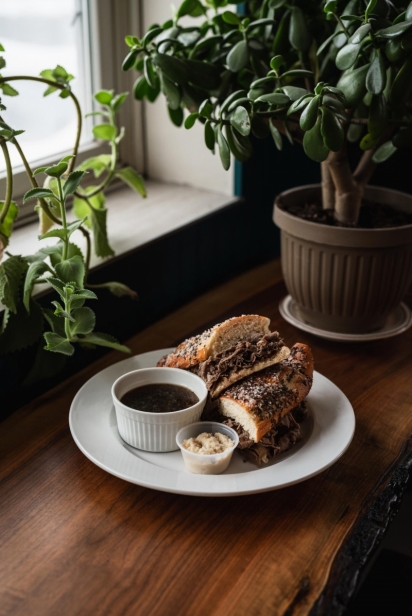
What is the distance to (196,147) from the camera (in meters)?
1.81

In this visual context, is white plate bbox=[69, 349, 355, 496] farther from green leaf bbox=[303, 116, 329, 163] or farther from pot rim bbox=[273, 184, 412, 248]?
green leaf bbox=[303, 116, 329, 163]

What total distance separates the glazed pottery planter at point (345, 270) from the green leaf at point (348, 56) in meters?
0.33

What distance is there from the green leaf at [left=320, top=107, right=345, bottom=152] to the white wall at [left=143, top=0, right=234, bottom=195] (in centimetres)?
71

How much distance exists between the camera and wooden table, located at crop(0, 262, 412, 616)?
2.78 feet

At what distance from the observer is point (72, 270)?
1154 millimetres

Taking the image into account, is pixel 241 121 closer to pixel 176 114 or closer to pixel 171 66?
pixel 171 66

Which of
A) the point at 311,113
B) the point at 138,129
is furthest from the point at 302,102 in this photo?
the point at 138,129

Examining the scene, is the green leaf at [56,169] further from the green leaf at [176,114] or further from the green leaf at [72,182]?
the green leaf at [176,114]

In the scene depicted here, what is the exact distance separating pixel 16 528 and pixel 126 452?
198 mm

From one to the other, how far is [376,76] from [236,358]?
54cm

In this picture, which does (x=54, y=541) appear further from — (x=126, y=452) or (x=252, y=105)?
(x=252, y=105)

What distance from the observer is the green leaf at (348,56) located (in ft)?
3.72

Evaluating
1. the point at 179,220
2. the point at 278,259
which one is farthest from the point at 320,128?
the point at 278,259

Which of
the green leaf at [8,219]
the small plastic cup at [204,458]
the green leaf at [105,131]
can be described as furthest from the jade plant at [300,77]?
the small plastic cup at [204,458]
